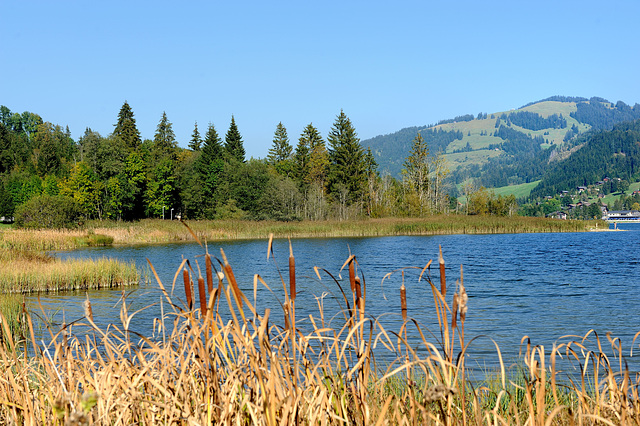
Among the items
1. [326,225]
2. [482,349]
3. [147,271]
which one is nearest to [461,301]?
[482,349]

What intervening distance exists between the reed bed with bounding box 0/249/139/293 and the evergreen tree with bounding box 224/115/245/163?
61.3 metres

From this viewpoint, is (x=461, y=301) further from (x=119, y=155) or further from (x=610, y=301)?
(x=119, y=155)

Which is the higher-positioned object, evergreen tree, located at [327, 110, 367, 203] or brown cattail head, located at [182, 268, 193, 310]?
evergreen tree, located at [327, 110, 367, 203]

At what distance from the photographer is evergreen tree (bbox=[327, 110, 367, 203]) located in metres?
64.8

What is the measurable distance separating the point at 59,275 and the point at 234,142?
212 ft

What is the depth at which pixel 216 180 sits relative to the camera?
219 ft

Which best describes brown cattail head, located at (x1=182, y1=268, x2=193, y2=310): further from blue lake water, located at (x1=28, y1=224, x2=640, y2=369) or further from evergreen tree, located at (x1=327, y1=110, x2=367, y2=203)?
evergreen tree, located at (x1=327, y1=110, x2=367, y2=203)

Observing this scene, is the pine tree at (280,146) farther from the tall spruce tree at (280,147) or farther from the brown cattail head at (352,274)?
the brown cattail head at (352,274)

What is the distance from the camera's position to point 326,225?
155 feet

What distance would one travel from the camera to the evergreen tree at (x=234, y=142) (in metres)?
78.4

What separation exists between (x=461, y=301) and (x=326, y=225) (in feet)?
149

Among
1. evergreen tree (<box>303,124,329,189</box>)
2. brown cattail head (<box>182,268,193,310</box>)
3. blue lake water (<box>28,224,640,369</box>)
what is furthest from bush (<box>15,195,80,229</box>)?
brown cattail head (<box>182,268,193,310</box>)

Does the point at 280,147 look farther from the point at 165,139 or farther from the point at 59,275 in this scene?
the point at 59,275

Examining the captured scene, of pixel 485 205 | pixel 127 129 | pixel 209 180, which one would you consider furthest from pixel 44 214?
pixel 485 205
